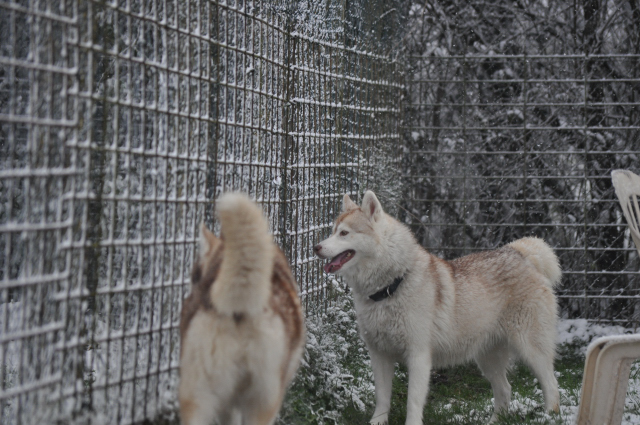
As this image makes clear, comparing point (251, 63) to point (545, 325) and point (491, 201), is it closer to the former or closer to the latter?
point (545, 325)

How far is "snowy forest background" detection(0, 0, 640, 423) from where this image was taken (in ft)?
8.48

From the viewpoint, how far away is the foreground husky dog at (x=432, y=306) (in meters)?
4.65

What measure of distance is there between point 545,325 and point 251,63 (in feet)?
9.14

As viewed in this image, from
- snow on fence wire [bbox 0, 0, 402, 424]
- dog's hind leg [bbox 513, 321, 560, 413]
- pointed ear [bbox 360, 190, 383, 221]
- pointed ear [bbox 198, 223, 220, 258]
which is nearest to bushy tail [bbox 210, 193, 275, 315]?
pointed ear [bbox 198, 223, 220, 258]

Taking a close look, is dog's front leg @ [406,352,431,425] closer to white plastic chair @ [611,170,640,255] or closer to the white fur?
white plastic chair @ [611,170,640,255]

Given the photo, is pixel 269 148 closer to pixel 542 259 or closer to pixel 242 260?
pixel 542 259

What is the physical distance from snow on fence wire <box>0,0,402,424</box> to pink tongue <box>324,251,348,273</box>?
35cm

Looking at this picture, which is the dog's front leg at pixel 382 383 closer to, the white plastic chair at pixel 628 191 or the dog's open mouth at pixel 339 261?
the dog's open mouth at pixel 339 261

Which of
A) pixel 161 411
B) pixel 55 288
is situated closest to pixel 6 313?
pixel 55 288

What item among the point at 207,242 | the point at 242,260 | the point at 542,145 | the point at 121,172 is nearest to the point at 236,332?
the point at 242,260

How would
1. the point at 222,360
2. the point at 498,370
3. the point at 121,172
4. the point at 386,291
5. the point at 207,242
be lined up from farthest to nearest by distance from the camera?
1. the point at 498,370
2. the point at 386,291
3. the point at 121,172
4. the point at 207,242
5. the point at 222,360

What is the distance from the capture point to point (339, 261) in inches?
189

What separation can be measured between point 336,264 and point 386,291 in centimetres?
38

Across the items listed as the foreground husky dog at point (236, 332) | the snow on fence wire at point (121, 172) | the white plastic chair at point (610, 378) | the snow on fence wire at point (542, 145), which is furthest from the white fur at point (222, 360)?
the snow on fence wire at point (542, 145)
